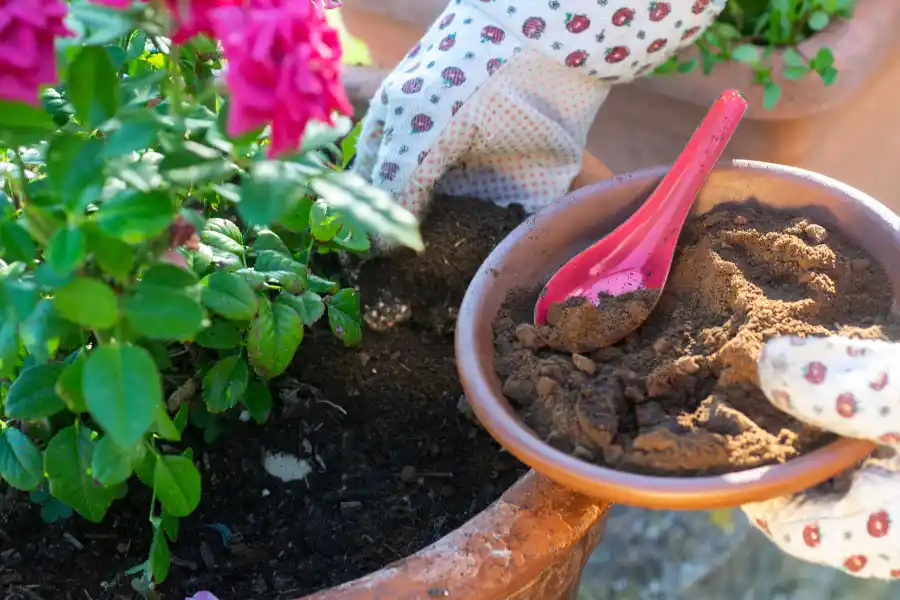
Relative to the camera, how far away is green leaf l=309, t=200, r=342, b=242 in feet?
3.00

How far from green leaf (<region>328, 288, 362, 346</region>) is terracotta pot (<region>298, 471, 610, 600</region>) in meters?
0.24

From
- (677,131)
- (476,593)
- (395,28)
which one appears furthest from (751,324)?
(395,28)

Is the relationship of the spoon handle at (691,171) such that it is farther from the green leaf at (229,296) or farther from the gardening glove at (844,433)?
the green leaf at (229,296)

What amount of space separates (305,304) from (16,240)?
0.29 meters

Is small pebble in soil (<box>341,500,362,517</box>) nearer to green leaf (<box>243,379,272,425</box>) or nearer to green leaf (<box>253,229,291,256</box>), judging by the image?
green leaf (<box>243,379,272,425</box>)

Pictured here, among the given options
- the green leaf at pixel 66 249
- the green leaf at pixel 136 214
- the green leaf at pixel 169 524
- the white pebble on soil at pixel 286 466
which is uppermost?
the green leaf at pixel 136 214

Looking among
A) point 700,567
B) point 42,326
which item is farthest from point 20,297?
point 700,567

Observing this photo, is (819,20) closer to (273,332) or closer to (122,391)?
(273,332)

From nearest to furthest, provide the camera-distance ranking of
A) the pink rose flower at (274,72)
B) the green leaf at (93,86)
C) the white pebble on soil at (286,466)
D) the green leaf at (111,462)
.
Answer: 1. the pink rose flower at (274,72)
2. the green leaf at (93,86)
3. the green leaf at (111,462)
4. the white pebble on soil at (286,466)

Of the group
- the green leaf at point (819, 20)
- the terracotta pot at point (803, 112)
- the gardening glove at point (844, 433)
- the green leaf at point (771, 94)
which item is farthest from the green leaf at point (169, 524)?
the green leaf at point (819, 20)

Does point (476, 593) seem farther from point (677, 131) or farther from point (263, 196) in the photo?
point (677, 131)

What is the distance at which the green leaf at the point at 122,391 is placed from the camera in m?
0.59

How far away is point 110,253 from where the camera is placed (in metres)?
0.64

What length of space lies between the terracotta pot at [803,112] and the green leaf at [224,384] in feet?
1.80
